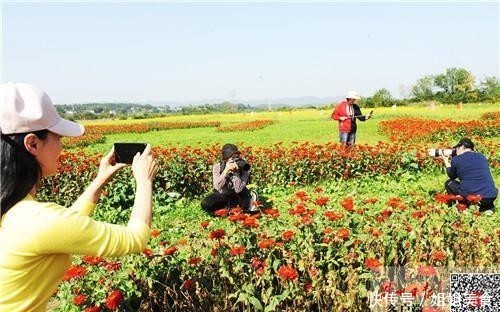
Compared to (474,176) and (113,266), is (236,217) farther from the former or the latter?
(474,176)

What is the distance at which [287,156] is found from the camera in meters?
8.84

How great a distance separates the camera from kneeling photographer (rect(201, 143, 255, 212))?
6.11 m

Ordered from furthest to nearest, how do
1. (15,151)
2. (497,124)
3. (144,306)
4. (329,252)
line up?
1. (497,124)
2. (329,252)
3. (144,306)
4. (15,151)

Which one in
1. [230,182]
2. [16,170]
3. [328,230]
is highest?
[16,170]

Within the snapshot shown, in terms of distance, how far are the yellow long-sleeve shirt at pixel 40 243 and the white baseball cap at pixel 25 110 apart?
0.27 m

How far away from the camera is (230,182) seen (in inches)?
253

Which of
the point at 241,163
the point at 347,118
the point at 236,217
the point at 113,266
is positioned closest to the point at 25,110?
the point at 113,266

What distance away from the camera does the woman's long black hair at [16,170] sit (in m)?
1.67

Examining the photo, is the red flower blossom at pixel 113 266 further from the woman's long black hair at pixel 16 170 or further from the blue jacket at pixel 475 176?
the blue jacket at pixel 475 176

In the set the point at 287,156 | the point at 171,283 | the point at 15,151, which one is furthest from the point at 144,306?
the point at 287,156

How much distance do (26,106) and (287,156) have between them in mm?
7299

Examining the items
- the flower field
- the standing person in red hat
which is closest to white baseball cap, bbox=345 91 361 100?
the standing person in red hat

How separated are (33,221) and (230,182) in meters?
4.79

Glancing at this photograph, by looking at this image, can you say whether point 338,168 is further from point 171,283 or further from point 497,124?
point 497,124
